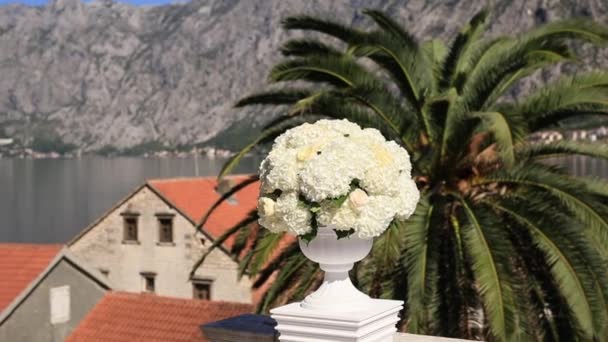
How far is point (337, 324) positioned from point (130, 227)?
1391 inches

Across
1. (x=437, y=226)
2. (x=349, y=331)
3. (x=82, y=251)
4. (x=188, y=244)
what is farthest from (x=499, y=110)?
(x=82, y=251)

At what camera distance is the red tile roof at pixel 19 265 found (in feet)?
87.2

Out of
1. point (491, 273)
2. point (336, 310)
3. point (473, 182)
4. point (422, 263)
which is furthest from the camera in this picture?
point (473, 182)

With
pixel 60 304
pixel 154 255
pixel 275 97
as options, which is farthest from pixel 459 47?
pixel 154 255

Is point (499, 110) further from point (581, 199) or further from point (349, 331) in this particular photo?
point (349, 331)

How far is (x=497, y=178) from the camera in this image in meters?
10.8

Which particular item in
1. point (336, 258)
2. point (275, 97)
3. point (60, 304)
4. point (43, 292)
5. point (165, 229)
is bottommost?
point (60, 304)

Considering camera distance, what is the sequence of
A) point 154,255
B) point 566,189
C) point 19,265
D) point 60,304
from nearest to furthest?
point 566,189
point 60,304
point 19,265
point 154,255

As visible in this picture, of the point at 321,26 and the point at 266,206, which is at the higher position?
the point at 321,26

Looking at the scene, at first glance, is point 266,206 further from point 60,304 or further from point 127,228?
point 127,228

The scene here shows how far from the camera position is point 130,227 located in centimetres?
3859

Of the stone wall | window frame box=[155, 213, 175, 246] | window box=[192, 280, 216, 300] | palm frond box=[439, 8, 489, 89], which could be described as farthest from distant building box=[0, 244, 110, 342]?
palm frond box=[439, 8, 489, 89]

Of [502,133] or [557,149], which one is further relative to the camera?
[557,149]

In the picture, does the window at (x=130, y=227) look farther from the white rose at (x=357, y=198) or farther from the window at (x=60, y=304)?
the white rose at (x=357, y=198)
